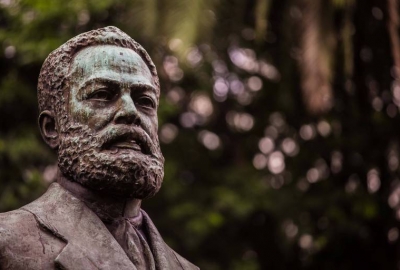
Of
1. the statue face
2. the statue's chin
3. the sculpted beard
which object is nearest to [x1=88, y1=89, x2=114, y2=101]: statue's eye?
the statue face

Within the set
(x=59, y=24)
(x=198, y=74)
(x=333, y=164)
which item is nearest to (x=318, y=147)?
(x=333, y=164)

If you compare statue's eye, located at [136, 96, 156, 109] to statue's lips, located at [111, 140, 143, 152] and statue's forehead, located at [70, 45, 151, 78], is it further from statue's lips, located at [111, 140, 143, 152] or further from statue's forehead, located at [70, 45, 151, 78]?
statue's lips, located at [111, 140, 143, 152]

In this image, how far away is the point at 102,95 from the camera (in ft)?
17.1

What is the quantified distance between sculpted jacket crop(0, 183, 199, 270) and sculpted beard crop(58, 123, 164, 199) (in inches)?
4.8

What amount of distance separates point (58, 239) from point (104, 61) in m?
0.85

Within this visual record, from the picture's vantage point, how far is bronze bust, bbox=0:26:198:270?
490 centimetres

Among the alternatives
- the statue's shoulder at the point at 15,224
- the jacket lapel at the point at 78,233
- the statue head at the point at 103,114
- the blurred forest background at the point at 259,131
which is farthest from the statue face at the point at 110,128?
the blurred forest background at the point at 259,131

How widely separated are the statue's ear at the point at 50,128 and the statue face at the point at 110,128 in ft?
0.25

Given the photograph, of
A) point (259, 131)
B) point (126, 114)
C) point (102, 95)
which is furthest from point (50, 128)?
point (259, 131)

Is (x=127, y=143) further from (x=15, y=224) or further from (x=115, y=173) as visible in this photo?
(x=15, y=224)

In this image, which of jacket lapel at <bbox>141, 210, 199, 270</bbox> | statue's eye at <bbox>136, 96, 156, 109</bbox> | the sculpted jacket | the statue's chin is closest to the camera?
the sculpted jacket

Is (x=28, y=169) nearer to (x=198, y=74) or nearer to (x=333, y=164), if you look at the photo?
(x=198, y=74)

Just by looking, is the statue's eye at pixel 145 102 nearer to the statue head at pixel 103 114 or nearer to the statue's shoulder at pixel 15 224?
the statue head at pixel 103 114

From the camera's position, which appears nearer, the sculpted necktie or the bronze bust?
the bronze bust
